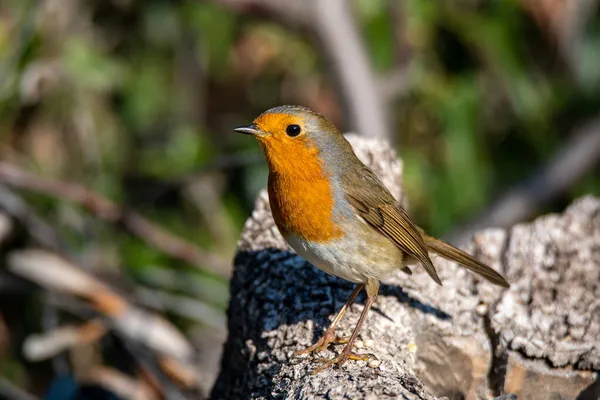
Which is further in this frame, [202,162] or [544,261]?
[202,162]

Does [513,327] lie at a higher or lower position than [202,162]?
lower

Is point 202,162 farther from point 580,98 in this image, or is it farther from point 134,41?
point 580,98

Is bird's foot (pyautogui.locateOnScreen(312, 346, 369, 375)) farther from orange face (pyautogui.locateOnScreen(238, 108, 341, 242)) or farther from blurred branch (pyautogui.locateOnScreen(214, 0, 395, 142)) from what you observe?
blurred branch (pyautogui.locateOnScreen(214, 0, 395, 142))

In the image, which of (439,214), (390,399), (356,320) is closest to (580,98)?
(439,214)

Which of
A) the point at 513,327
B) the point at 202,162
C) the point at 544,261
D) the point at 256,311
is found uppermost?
the point at 202,162

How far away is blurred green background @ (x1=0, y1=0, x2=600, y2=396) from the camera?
5.54 m

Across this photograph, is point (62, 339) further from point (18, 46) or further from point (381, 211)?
point (381, 211)

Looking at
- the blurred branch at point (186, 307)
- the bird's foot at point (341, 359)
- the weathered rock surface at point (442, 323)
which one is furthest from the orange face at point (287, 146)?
the blurred branch at point (186, 307)

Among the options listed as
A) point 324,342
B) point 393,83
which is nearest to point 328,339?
point 324,342

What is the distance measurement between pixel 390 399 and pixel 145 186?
4160 mm

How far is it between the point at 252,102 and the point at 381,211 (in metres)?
3.66

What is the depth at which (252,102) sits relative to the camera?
6.59 m

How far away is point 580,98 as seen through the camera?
6.22m

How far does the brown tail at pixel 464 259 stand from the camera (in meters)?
2.93
